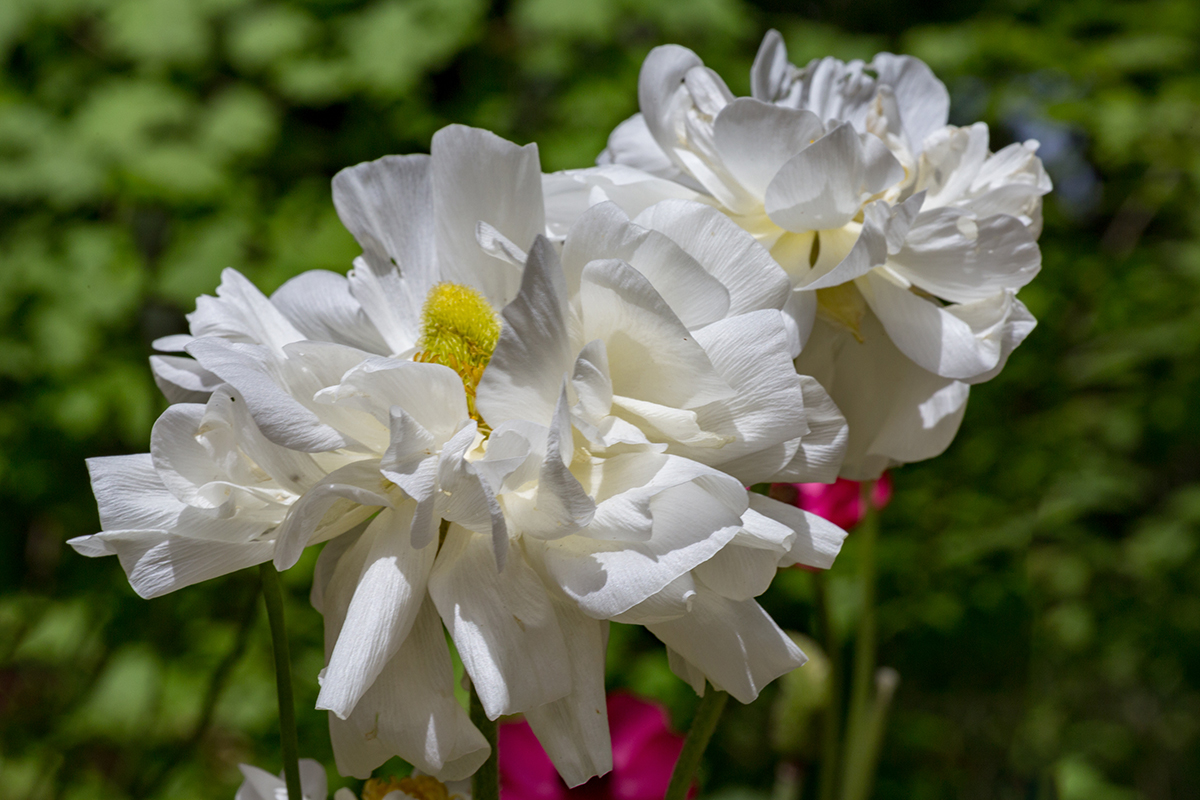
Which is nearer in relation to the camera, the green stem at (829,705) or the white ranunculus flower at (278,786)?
the white ranunculus flower at (278,786)

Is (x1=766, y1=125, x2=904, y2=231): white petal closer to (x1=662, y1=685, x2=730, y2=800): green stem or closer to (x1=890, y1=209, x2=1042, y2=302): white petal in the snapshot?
(x1=890, y1=209, x2=1042, y2=302): white petal

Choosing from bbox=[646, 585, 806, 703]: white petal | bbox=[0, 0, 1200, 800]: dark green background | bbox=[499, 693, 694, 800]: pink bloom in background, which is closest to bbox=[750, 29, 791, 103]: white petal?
bbox=[646, 585, 806, 703]: white petal

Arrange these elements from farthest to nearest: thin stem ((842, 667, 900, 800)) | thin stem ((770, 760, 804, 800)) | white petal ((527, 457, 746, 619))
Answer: thin stem ((770, 760, 804, 800))
thin stem ((842, 667, 900, 800))
white petal ((527, 457, 746, 619))

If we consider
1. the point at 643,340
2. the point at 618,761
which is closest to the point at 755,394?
the point at 643,340

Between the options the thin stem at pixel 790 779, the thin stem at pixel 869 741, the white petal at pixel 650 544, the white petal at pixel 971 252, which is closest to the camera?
the white petal at pixel 650 544

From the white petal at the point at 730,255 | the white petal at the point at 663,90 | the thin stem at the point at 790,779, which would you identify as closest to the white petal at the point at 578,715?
the white petal at the point at 730,255

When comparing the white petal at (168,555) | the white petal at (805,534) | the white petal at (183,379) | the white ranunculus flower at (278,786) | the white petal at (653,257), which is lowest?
the white ranunculus flower at (278,786)

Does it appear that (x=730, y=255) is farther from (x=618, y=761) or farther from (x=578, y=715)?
(x=618, y=761)

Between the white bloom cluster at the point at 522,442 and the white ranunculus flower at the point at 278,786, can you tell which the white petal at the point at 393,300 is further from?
the white ranunculus flower at the point at 278,786
